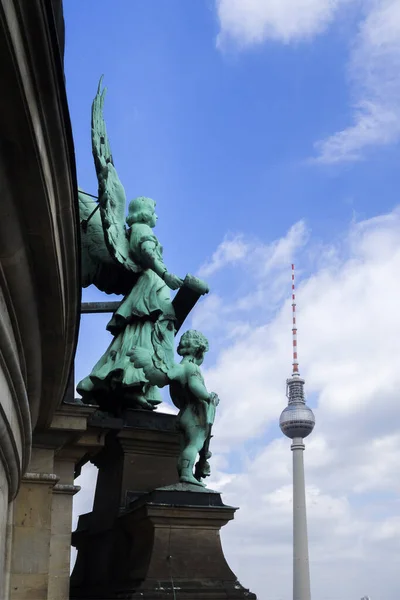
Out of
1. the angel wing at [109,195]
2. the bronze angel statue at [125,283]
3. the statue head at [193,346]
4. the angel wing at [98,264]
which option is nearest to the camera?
the statue head at [193,346]

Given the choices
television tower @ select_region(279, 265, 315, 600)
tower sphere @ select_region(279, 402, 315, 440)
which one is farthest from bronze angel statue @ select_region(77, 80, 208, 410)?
tower sphere @ select_region(279, 402, 315, 440)

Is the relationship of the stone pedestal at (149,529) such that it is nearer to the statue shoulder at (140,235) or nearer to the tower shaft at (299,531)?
the statue shoulder at (140,235)

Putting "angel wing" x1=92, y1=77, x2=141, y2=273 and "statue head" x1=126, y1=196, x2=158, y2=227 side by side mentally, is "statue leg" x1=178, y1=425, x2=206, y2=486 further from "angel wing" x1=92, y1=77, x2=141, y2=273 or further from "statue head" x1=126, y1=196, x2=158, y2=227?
"statue head" x1=126, y1=196, x2=158, y2=227

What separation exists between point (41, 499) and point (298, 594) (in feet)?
391

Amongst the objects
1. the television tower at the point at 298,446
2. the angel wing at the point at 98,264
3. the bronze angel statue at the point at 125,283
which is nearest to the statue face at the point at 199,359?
the bronze angel statue at the point at 125,283

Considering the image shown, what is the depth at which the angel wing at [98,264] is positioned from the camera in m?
13.4

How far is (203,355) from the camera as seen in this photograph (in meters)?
11.7

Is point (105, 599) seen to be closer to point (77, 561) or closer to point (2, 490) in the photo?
point (77, 561)

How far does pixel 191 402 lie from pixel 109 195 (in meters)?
3.80

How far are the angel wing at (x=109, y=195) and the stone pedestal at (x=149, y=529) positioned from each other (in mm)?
2791

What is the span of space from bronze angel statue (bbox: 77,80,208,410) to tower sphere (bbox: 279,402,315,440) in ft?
388

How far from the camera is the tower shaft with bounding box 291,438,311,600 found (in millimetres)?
119562

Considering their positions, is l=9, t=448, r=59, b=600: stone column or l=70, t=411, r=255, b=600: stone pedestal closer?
l=9, t=448, r=59, b=600: stone column

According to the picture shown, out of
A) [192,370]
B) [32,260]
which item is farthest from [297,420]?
[32,260]
